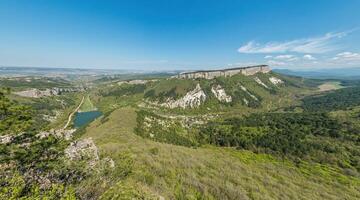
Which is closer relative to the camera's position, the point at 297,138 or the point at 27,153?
the point at 27,153

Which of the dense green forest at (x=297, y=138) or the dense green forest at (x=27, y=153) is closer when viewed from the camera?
the dense green forest at (x=27, y=153)

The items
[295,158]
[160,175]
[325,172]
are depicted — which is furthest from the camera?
[295,158]

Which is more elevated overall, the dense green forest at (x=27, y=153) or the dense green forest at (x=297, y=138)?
the dense green forest at (x=27, y=153)

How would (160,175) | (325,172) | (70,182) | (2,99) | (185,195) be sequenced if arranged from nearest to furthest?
1. (70,182)
2. (2,99)
3. (185,195)
4. (160,175)
5. (325,172)

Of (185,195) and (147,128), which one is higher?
(185,195)

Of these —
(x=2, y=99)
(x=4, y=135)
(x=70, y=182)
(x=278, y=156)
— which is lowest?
(x=278, y=156)

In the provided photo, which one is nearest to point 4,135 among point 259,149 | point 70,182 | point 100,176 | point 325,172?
point 70,182

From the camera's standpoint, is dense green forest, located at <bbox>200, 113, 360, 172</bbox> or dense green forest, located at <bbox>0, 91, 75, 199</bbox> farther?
dense green forest, located at <bbox>200, 113, 360, 172</bbox>

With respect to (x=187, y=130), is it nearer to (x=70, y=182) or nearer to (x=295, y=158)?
(x=295, y=158)

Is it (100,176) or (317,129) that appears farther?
(317,129)

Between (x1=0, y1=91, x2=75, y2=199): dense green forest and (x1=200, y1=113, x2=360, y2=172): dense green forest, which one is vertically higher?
(x1=0, y1=91, x2=75, y2=199): dense green forest

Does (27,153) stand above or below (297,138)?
above
